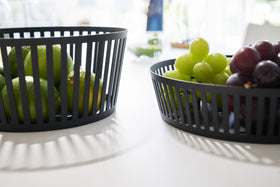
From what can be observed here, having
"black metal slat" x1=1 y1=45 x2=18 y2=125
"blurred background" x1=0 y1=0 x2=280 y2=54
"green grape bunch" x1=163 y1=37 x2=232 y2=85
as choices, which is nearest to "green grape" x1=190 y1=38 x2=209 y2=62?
"green grape bunch" x1=163 y1=37 x2=232 y2=85

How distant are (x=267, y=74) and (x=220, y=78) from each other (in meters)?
0.11

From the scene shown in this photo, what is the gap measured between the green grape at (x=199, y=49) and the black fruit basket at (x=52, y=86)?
14 centimetres

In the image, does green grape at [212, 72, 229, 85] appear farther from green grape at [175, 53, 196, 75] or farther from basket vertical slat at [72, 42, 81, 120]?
basket vertical slat at [72, 42, 81, 120]

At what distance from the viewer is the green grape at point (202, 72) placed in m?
0.60

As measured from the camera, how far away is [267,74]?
50 cm

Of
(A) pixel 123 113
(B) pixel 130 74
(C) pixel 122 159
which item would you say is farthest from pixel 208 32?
(C) pixel 122 159

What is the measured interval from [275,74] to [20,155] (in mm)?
392

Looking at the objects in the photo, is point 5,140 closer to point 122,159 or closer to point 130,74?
point 122,159

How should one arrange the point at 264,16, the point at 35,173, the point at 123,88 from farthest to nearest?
the point at 264,16 → the point at 123,88 → the point at 35,173

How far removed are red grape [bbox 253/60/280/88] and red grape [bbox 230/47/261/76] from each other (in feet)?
0.07

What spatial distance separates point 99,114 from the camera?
681 millimetres

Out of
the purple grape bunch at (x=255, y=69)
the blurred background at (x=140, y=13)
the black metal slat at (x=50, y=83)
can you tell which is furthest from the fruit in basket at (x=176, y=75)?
the blurred background at (x=140, y=13)

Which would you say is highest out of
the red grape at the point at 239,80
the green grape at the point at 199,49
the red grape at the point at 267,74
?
the green grape at the point at 199,49

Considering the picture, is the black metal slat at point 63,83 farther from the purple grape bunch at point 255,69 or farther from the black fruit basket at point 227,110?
the purple grape bunch at point 255,69
